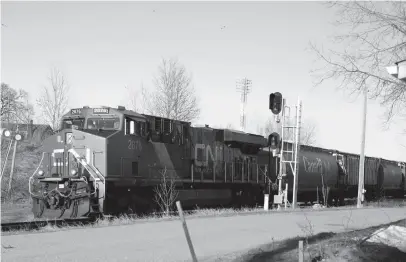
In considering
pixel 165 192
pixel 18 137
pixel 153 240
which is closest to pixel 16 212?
pixel 18 137

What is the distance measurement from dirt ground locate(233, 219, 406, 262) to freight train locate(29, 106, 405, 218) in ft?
24.7

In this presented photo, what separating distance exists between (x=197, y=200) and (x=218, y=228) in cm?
732

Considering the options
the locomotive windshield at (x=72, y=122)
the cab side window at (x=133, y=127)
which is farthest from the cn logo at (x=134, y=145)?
the locomotive windshield at (x=72, y=122)

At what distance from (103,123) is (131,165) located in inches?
68.5

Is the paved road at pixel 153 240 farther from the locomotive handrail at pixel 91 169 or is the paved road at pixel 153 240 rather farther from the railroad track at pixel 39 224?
the locomotive handrail at pixel 91 169

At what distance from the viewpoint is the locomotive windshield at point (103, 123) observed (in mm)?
16719

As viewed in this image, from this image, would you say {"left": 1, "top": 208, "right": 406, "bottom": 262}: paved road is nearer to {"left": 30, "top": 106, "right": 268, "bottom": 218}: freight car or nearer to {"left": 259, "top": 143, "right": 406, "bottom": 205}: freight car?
{"left": 30, "top": 106, "right": 268, "bottom": 218}: freight car

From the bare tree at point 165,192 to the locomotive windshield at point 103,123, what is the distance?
2.53 metres

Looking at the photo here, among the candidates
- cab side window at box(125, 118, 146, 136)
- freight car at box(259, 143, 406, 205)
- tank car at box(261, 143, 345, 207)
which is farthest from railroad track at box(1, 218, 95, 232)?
tank car at box(261, 143, 345, 207)

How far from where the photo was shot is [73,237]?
10.8 m

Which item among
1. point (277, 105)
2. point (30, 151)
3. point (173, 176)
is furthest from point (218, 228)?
point (30, 151)

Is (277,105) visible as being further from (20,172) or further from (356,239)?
(20,172)

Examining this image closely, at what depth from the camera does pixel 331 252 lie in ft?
29.5

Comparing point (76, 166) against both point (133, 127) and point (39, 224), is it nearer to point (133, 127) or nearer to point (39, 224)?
point (133, 127)
